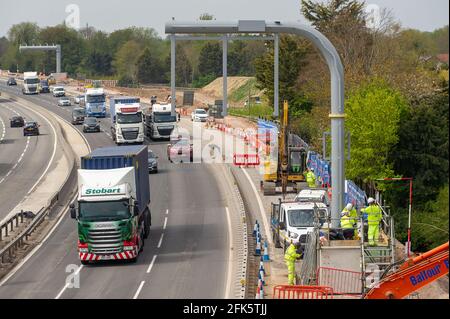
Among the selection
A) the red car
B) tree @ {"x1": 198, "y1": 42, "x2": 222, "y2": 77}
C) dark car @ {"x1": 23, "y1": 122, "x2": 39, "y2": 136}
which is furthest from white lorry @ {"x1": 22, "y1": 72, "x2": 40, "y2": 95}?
the red car

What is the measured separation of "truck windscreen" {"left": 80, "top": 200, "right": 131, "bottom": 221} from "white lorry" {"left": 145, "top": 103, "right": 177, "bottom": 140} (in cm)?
4356

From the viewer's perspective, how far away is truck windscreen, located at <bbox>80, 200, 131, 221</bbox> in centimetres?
3500

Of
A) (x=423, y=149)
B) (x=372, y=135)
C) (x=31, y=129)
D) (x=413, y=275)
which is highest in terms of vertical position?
(x=372, y=135)

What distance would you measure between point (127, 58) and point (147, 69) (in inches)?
609

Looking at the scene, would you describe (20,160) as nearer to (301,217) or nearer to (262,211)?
(262,211)

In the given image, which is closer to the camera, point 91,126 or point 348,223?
point 348,223

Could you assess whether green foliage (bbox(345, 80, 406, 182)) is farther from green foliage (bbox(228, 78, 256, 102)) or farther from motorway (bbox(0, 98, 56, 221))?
green foliage (bbox(228, 78, 256, 102))

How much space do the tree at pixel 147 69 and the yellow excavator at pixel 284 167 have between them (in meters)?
124

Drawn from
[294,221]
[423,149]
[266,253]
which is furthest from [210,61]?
[266,253]

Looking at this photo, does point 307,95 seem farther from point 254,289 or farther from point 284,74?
point 254,289

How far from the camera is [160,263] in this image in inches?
1417

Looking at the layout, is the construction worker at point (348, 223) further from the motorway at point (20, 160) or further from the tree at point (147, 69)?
the tree at point (147, 69)

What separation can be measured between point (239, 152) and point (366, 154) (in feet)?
63.4

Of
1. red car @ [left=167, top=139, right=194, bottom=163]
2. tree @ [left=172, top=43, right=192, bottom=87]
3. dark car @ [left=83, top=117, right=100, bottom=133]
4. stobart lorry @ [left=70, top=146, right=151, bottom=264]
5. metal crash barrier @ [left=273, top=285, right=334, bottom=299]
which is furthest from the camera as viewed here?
tree @ [left=172, top=43, right=192, bottom=87]
